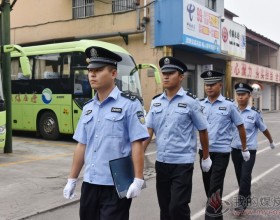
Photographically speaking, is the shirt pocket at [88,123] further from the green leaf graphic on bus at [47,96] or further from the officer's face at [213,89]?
the green leaf graphic on bus at [47,96]

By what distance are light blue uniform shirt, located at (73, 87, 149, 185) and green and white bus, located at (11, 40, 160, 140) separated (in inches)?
381

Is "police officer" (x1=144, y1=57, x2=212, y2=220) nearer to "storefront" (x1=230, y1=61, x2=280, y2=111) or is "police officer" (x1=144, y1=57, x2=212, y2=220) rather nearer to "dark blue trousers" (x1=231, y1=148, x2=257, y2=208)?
"dark blue trousers" (x1=231, y1=148, x2=257, y2=208)

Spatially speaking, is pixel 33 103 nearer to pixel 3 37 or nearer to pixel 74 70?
pixel 74 70

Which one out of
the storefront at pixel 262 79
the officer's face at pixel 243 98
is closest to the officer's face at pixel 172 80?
the officer's face at pixel 243 98

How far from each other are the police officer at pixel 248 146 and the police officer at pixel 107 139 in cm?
278

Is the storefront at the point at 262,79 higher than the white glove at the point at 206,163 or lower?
higher

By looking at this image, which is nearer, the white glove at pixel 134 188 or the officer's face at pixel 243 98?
the white glove at pixel 134 188

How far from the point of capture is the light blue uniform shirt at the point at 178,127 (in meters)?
4.17

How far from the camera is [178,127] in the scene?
4.21 meters

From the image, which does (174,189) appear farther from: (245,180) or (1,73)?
(1,73)

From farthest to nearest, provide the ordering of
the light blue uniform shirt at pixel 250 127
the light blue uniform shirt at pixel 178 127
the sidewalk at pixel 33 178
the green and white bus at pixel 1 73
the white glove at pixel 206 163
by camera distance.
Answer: the green and white bus at pixel 1 73, the sidewalk at pixel 33 178, the light blue uniform shirt at pixel 250 127, the white glove at pixel 206 163, the light blue uniform shirt at pixel 178 127

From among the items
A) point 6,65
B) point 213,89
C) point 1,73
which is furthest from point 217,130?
point 1,73

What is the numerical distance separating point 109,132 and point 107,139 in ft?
0.19

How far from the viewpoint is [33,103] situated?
1460 cm
